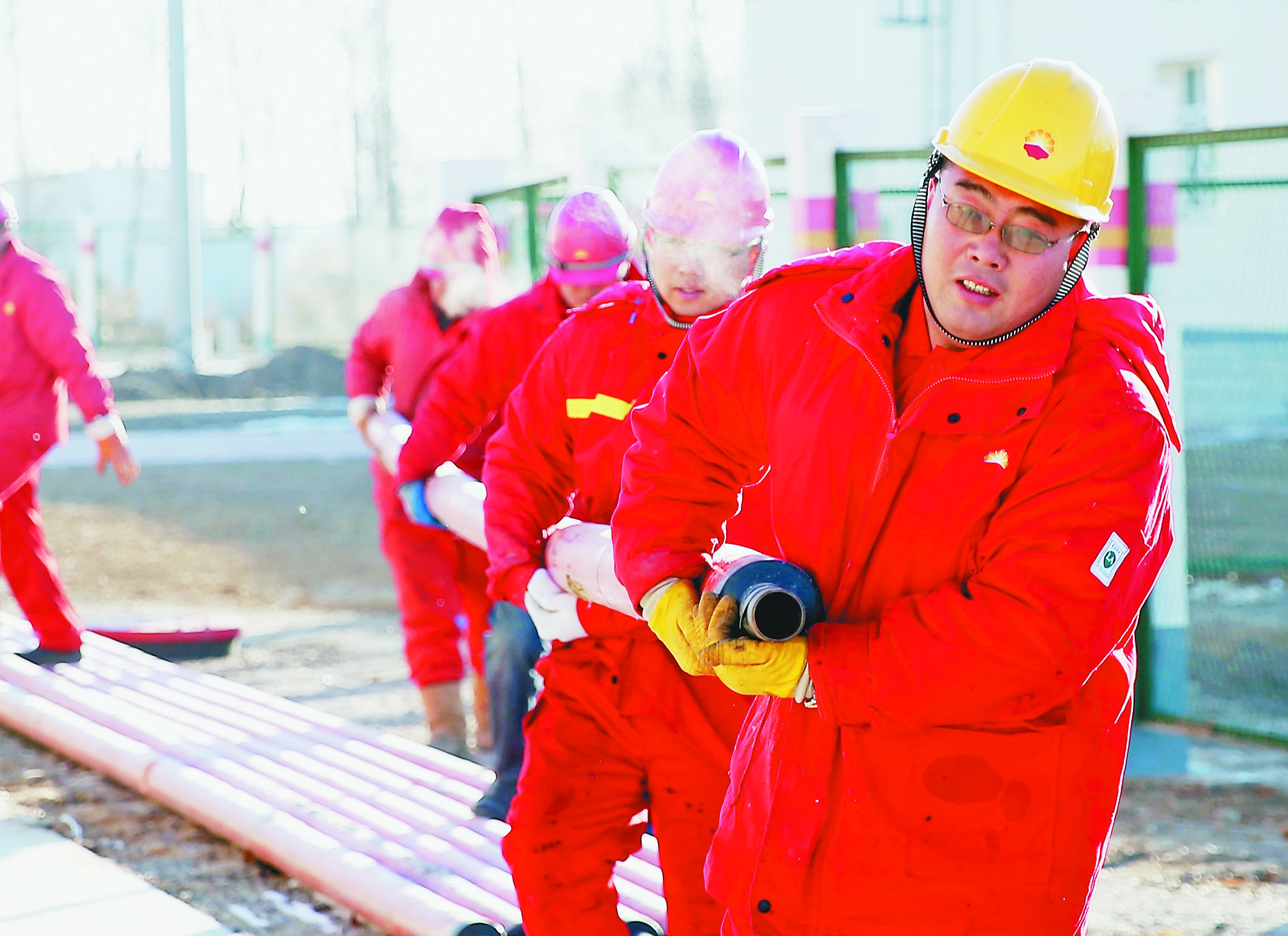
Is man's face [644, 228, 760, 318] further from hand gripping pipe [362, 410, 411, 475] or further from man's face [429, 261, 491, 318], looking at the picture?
man's face [429, 261, 491, 318]

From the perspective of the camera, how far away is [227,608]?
385 inches

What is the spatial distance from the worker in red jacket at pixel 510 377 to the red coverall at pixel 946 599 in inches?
80.9

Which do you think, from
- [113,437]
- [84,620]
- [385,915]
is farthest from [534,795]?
[84,620]

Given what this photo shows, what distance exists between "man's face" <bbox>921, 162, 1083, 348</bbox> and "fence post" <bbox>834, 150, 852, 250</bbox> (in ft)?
14.2

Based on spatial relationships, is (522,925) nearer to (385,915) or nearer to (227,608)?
(385,915)

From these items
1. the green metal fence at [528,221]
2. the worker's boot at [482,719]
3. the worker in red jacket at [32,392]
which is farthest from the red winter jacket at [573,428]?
the green metal fence at [528,221]

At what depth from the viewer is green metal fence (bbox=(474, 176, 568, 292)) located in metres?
9.28

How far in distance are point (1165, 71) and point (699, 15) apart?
26083 mm

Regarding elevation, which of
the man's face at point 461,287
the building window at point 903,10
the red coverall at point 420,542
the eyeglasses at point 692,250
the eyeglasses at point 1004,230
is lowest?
the red coverall at point 420,542

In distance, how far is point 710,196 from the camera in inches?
138

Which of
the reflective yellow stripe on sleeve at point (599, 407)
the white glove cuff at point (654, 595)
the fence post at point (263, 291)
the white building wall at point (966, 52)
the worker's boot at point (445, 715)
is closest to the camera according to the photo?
the white glove cuff at point (654, 595)

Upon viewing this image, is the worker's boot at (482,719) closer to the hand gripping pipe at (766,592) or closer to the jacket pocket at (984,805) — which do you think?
the hand gripping pipe at (766,592)

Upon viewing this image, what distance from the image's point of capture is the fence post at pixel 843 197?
21.5 ft

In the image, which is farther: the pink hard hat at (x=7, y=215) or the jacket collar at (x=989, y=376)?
the pink hard hat at (x=7, y=215)
